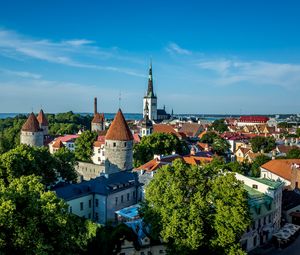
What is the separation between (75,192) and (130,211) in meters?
5.04

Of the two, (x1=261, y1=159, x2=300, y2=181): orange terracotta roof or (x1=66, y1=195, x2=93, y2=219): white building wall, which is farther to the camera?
(x1=261, y1=159, x2=300, y2=181): orange terracotta roof

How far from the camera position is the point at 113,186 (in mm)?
31562

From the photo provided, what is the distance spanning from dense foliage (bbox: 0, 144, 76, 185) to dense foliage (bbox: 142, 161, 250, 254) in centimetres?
1391

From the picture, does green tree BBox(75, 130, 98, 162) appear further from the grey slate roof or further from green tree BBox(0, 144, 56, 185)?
the grey slate roof

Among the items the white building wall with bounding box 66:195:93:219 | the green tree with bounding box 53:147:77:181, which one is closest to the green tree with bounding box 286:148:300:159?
the green tree with bounding box 53:147:77:181

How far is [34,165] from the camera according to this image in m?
33.2

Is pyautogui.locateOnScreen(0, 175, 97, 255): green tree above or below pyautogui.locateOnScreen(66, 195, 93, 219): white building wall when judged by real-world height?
above

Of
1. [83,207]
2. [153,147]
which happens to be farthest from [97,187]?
[153,147]

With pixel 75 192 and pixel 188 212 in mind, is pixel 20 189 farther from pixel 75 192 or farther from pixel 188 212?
pixel 75 192

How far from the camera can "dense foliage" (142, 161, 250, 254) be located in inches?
845

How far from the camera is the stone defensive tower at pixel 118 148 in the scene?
42.6 m

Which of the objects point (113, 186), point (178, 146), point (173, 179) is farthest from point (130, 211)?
point (178, 146)

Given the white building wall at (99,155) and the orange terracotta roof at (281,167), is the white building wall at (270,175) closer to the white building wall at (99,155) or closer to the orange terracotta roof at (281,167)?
the orange terracotta roof at (281,167)

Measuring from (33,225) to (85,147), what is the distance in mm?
42712
